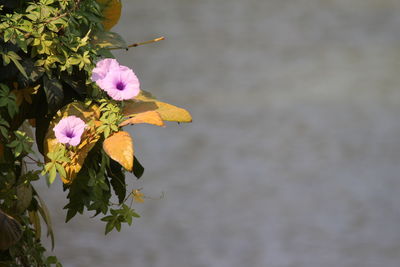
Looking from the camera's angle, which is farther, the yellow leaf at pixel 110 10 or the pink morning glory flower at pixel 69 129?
the yellow leaf at pixel 110 10

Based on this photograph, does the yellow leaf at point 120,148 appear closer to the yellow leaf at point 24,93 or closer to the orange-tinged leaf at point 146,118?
the orange-tinged leaf at point 146,118

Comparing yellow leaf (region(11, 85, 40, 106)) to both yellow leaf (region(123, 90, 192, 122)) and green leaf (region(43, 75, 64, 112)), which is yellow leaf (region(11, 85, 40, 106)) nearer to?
green leaf (region(43, 75, 64, 112))

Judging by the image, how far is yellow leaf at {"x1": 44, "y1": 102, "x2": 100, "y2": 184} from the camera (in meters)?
1.16

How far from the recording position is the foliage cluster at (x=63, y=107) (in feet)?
3.77

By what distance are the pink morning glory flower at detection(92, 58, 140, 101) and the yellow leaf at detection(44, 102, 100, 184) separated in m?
0.04

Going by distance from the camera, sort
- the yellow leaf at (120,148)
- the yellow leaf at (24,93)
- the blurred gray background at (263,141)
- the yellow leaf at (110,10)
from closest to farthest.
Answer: the yellow leaf at (120,148) → the yellow leaf at (24,93) → the yellow leaf at (110,10) → the blurred gray background at (263,141)

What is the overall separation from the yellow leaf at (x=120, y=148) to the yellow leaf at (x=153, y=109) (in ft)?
0.20

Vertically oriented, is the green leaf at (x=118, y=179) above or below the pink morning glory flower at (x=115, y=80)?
below

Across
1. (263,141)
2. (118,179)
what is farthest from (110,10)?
(263,141)

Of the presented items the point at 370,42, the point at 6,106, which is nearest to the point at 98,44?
the point at 6,106

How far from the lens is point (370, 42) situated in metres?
3.96

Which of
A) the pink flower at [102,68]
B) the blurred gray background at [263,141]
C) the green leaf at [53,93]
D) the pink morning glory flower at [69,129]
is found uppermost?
the pink flower at [102,68]

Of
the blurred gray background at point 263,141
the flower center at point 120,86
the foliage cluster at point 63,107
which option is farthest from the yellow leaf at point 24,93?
the blurred gray background at point 263,141

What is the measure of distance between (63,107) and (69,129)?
0.07 m
